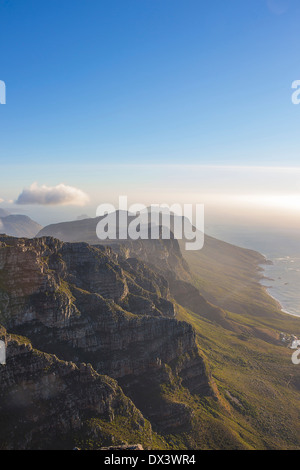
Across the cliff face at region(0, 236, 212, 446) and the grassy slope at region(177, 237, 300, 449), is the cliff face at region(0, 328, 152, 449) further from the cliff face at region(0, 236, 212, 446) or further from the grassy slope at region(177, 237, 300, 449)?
the grassy slope at region(177, 237, 300, 449)

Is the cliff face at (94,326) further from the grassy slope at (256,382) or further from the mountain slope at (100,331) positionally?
the grassy slope at (256,382)

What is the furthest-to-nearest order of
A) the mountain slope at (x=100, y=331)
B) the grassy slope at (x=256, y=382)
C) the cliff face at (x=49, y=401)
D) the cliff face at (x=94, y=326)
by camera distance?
the grassy slope at (x=256, y=382), the mountain slope at (x=100, y=331), the cliff face at (x=94, y=326), the cliff face at (x=49, y=401)

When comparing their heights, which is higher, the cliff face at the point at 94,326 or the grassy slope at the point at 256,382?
the cliff face at the point at 94,326

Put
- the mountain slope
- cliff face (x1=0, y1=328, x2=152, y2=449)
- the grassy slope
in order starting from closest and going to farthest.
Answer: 1. cliff face (x1=0, y1=328, x2=152, y2=449)
2. the mountain slope
3. the grassy slope

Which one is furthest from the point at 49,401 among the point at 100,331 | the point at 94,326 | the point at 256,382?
the point at 256,382

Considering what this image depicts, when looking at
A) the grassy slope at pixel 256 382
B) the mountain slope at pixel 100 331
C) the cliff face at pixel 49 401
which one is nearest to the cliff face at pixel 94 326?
the mountain slope at pixel 100 331

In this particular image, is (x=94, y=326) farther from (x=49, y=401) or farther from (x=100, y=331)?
(x=49, y=401)

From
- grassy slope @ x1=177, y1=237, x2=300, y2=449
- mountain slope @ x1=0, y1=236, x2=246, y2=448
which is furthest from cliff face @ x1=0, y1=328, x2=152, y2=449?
grassy slope @ x1=177, y1=237, x2=300, y2=449

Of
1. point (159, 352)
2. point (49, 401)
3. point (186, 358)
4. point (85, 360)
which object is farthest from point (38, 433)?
point (186, 358)

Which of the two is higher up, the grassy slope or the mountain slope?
the mountain slope
